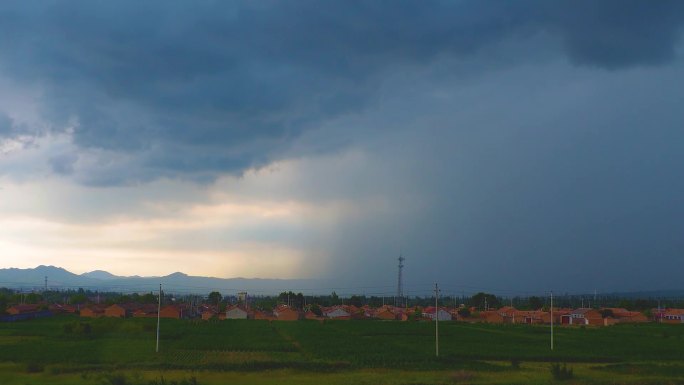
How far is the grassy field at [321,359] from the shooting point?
30172 mm

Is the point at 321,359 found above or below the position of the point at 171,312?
above

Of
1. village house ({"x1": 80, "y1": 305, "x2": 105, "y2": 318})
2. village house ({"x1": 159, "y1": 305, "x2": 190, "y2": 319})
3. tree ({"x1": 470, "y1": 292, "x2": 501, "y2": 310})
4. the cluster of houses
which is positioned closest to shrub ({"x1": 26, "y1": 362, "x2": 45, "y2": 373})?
the cluster of houses

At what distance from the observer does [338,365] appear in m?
34.7

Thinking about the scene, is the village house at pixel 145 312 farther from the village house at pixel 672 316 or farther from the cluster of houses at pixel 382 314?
the village house at pixel 672 316

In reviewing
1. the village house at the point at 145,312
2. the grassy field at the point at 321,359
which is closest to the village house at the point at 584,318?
the grassy field at the point at 321,359

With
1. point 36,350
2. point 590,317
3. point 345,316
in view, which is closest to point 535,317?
point 590,317

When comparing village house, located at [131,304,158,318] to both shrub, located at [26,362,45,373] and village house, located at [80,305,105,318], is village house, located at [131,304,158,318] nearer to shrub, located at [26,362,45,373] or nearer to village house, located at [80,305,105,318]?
village house, located at [80,305,105,318]

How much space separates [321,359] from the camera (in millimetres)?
37625

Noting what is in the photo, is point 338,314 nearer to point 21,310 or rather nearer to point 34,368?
point 21,310

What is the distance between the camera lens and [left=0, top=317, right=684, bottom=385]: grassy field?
30172mm

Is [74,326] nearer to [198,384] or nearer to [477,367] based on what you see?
[198,384]

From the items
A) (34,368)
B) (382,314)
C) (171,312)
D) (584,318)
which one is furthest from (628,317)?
(34,368)

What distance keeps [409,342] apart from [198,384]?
29532 millimetres

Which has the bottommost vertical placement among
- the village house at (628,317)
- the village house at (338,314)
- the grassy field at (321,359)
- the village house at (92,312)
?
the village house at (338,314)
